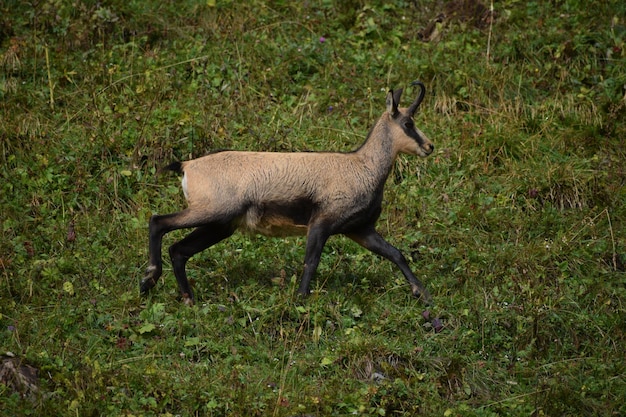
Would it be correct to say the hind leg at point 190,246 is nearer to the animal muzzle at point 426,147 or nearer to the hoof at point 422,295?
the hoof at point 422,295

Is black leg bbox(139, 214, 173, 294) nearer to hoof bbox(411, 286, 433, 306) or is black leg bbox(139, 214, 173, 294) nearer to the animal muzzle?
hoof bbox(411, 286, 433, 306)

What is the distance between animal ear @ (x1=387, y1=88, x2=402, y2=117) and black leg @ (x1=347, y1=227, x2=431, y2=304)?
99cm

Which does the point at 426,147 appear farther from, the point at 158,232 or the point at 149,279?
the point at 149,279

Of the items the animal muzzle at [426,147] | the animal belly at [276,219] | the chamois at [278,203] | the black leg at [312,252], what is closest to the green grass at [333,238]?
the black leg at [312,252]

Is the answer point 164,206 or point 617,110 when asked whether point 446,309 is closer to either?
point 164,206

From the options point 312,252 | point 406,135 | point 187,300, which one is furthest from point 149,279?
point 406,135

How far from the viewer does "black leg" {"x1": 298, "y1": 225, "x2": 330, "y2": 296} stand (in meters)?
7.33

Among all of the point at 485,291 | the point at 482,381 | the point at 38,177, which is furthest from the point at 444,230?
the point at 38,177

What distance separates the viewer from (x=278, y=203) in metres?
7.34

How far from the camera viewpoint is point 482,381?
668cm

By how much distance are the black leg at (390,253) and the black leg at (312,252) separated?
44 cm

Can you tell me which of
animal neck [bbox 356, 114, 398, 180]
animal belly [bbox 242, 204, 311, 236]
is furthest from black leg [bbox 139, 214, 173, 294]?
animal neck [bbox 356, 114, 398, 180]

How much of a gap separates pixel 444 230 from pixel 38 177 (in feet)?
12.4

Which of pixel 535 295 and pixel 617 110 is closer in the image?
pixel 535 295
